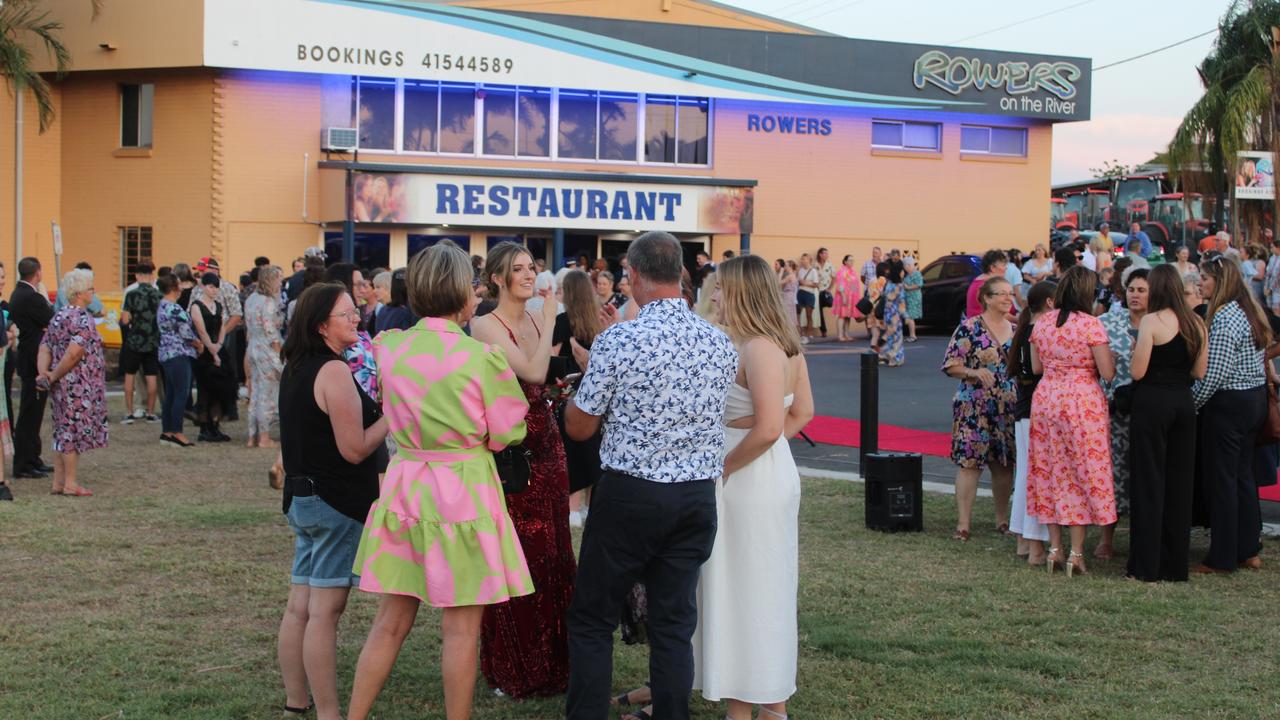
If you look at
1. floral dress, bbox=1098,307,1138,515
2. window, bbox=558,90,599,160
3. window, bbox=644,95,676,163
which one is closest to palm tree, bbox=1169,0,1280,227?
window, bbox=644,95,676,163

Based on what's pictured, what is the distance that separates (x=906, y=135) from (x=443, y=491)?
27225 mm

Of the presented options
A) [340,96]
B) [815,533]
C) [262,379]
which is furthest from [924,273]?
[815,533]

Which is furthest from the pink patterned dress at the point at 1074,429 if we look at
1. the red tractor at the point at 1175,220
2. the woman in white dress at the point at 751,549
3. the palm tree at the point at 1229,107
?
the red tractor at the point at 1175,220

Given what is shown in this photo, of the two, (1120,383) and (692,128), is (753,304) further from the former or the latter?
(692,128)

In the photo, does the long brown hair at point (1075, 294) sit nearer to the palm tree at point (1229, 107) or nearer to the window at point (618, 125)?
the window at point (618, 125)

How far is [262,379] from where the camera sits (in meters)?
13.1

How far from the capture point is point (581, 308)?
809 centimetres

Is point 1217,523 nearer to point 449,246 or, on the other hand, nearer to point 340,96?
point 449,246

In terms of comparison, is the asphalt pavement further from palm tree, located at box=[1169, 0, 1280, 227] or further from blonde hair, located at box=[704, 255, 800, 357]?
palm tree, located at box=[1169, 0, 1280, 227]

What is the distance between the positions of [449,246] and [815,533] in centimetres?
488

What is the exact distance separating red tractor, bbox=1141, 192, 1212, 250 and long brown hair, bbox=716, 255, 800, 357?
3056 centimetres

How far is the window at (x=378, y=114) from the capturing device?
85.6ft

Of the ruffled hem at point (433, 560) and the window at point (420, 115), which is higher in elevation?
the window at point (420, 115)

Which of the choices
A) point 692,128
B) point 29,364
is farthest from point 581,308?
point 692,128
